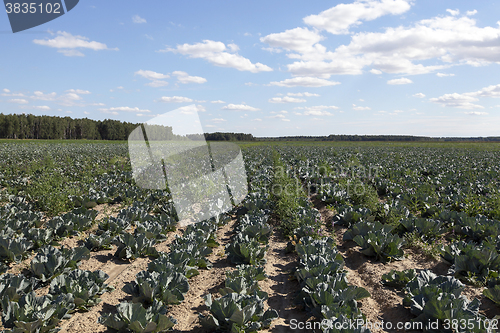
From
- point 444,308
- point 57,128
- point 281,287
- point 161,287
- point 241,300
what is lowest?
point 281,287

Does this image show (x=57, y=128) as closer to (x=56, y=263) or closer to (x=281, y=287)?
(x=56, y=263)

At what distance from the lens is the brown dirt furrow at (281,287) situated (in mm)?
3886

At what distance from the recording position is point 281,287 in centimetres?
477

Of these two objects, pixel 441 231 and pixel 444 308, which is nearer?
pixel 444 308

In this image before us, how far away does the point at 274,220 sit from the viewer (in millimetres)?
8680

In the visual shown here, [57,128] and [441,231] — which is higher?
[57,128]

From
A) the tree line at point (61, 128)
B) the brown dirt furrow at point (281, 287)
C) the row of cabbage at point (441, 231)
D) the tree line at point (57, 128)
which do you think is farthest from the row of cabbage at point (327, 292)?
the tree line at point (57, 128)

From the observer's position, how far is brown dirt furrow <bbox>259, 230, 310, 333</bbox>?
12.7ft

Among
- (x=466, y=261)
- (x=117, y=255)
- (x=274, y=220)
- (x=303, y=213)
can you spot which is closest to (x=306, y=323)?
(x=466, y=261)

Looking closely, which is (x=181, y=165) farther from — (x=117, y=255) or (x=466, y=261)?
(x=466, y=261)

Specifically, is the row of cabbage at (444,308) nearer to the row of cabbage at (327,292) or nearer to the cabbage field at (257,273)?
the cabbage field at (257,273)

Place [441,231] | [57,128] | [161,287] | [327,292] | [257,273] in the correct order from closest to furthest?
[327,292] → [161,287] → [257,273] → [441,231] → [57,128]

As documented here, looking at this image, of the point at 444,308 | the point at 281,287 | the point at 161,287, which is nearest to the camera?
the point at 444,308

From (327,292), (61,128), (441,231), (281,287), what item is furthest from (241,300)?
(61,128)
